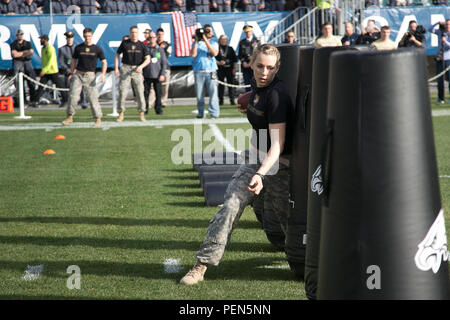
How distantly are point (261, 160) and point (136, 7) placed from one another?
2098 centimetres

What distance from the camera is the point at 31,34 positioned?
907 inches

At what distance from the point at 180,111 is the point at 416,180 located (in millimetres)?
17532

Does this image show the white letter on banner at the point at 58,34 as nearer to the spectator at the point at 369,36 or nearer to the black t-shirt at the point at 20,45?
the black t-shirt at the point at 20,45

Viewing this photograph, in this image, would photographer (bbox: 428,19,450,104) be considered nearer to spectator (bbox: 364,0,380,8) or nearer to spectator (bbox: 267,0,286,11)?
spectator (bbox: 364,0,380,8)

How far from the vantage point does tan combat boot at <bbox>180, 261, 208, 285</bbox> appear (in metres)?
5.14

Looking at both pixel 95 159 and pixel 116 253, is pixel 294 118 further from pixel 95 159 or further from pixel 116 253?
pixel 95 159

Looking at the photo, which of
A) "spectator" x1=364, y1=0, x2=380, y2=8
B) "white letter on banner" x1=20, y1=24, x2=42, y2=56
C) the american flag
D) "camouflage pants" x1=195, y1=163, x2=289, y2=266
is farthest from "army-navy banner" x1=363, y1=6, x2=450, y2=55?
"camouflage pants" x1=195, y1=163, x2=289, y2=266

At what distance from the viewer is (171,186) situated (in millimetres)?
9414

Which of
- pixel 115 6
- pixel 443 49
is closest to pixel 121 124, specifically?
pixel 115 6

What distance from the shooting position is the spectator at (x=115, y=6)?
24.8m

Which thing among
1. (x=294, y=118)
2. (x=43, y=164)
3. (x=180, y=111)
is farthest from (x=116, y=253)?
(x=180, y=111)

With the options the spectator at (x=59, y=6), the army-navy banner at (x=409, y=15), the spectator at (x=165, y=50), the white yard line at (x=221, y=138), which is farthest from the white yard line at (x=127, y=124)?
the spectator at (x=59, y=6)

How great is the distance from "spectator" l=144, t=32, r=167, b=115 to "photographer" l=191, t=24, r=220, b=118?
1853 millimetres

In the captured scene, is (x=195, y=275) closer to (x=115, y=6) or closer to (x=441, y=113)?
(x=441, y=113)
